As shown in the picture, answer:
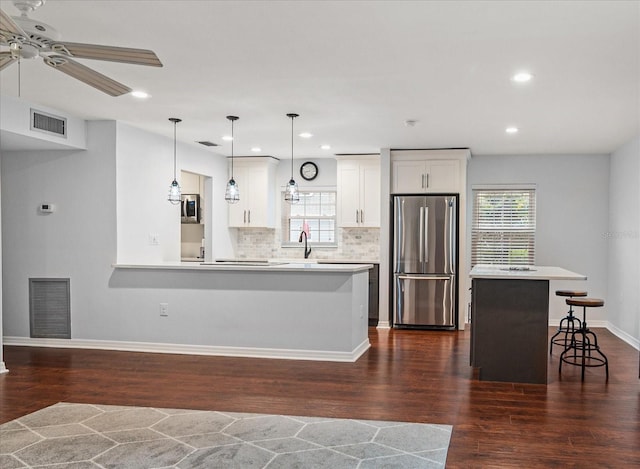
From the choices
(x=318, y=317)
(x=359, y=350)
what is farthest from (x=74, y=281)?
(x=359, y=350)

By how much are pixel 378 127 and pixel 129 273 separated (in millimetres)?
3051

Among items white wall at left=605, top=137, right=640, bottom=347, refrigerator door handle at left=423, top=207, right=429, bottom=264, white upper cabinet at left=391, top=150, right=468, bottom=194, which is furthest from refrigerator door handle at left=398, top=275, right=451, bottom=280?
white wall at left=605, top=137, right=640, bottom=347

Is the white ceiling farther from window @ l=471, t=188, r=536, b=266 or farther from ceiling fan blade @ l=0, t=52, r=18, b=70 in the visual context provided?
window @ l=471, t=188, r=536, b=266

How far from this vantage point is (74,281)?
6211 millimetres

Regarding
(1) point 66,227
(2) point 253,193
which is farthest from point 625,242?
(1) point 66,227

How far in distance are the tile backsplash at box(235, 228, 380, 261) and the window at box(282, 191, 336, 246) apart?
0.12 metres

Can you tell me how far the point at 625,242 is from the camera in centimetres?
709

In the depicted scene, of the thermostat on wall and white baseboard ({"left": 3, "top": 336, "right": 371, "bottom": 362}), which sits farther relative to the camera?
the thermostat on wall

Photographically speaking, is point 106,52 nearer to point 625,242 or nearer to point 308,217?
point 308,217

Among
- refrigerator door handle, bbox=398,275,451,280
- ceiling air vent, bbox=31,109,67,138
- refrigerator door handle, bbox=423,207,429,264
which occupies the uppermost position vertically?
ceiling air vent, bbox=31,109,67,138

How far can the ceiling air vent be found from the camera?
5.39 meters

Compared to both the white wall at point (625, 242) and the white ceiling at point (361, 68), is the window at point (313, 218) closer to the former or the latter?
the white ceiling at point (361, 68)

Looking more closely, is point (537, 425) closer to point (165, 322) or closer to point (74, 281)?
point (165, 322)

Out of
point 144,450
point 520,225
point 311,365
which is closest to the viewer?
point 144,450
